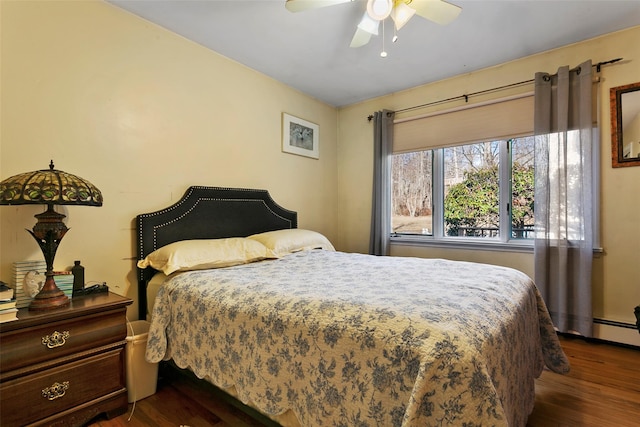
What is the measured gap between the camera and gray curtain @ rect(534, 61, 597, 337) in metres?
2.54

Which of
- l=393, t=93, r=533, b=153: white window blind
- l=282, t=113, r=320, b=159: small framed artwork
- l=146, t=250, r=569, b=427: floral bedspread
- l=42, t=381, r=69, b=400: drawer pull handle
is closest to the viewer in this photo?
l=146, t=250, r=569, b=427: floral bedspread

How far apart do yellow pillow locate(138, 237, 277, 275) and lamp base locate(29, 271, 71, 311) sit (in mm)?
532

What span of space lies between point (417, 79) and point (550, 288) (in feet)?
8.12

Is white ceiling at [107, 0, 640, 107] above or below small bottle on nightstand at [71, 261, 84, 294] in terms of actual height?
above

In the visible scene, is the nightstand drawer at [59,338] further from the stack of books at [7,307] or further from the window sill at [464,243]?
the window sill at [464,243]

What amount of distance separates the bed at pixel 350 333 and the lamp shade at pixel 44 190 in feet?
2.10

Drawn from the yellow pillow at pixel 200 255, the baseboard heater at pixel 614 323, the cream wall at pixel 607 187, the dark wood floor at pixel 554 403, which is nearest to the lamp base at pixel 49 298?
the yellow pillow at pixel 200 255

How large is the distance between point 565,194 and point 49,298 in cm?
373

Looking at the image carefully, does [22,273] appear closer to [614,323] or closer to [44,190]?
[44,190]

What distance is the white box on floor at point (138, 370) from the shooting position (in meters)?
1.80

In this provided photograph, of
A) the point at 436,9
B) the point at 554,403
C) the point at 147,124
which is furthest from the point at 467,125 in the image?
the point at 147,124

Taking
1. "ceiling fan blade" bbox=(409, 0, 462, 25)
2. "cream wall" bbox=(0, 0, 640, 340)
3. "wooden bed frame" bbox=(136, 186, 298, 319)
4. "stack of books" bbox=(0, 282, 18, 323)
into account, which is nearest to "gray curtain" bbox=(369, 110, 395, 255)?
"cream wall" bbox=(0, 0, 640, 340)

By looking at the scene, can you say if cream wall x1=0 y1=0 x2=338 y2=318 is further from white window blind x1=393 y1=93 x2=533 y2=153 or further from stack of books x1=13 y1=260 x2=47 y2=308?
white window blind x1=393 y1=93 x2=533 y2=153

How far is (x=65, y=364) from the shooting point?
154 centimetres
